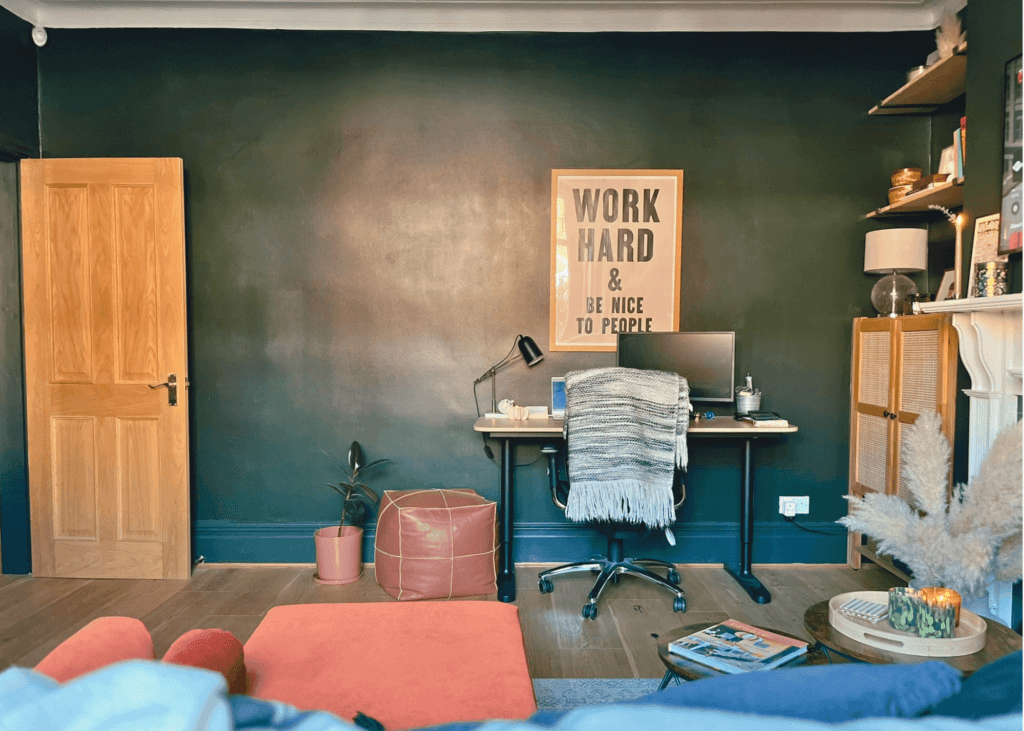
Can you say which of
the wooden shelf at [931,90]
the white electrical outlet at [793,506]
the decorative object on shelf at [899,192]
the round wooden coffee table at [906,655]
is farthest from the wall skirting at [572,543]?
the wooden shelf at [931,90]

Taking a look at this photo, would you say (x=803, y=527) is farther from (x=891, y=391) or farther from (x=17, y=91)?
(x=17, y=91)

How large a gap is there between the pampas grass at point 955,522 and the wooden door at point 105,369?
3.06 meters

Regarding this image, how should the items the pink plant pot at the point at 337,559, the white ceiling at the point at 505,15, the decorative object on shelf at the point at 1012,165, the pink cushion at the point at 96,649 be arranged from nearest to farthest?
the pink cushion at the point at 96,649 → the decorative object on shelf at the point at 1012,165 → the pink plant pot at the point at 337,559 → the white ceiling at the point at 505,15

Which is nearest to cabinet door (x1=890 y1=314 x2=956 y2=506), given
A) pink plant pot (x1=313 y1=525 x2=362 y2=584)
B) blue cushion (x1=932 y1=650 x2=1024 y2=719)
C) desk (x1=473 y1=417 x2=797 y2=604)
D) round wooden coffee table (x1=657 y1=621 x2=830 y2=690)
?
desk (x1=473 y1=417 x2=797 y2=604)

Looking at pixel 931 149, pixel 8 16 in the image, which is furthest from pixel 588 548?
Answer: pixel 8 16

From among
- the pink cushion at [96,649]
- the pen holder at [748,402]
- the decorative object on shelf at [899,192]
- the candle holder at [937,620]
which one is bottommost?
the candle holder at [937,620]

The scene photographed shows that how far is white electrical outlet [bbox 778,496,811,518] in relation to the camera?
349 cm

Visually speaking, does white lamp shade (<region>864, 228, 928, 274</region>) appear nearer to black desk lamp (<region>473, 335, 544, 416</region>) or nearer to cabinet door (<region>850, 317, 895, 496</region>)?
cabinet door (<region>850, 317, 895, 496</region>)

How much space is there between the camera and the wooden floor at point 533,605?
2.43 metres

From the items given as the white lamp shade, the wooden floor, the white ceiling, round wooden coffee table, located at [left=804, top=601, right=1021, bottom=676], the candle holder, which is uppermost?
the white ceiling

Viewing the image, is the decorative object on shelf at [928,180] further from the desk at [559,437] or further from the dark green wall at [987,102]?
the desk at [559,437]

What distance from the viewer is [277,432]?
11.4ft

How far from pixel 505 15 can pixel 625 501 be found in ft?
8.24

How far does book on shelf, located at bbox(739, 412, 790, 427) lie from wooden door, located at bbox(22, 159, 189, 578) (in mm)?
2782
